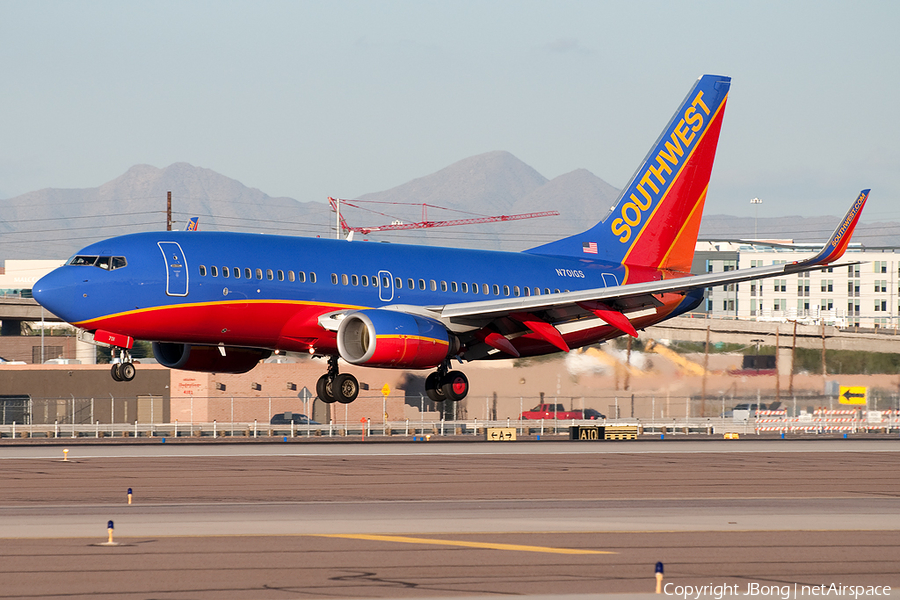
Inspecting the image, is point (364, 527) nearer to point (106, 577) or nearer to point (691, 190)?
point (106, 577)

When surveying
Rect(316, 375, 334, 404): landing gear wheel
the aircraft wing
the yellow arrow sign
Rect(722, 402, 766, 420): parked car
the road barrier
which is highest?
the aircraft wing

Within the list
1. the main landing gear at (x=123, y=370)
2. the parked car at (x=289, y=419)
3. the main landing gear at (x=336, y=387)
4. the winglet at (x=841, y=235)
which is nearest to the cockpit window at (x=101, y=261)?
the main landing gear at (x=123, y=370)

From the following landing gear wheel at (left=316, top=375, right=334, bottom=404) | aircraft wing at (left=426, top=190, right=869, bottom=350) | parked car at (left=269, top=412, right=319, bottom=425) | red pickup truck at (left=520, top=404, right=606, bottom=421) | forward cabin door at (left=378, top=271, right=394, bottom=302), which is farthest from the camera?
parked car at (left=269, top=412, right=319, bottom=425)

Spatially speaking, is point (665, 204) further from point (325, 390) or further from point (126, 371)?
point (126, 371)

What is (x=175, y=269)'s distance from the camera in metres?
38.6

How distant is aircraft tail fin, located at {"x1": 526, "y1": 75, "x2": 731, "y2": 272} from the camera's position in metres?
52.9

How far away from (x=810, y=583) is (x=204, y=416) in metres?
70.0

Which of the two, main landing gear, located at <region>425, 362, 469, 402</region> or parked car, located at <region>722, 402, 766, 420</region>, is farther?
parked car, located at <region>722, 402, 766, 420</region>

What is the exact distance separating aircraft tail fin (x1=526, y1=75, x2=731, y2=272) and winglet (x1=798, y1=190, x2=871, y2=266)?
12522 millimetres

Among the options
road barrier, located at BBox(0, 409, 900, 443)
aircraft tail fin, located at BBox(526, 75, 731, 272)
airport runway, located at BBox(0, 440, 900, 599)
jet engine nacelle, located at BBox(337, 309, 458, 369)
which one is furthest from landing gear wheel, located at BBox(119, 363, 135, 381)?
road barrier, located at BBox(0, 409, 900, 443)

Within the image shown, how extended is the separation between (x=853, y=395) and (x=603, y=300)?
114 ft

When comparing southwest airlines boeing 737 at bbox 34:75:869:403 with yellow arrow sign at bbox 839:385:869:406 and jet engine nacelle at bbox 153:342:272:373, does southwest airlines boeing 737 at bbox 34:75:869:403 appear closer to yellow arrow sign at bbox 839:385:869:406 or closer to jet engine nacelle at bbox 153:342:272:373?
jet engine nacelle at bbox 153:342:272:373

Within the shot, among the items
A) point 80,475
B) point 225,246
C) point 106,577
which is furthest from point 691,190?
point 106,577

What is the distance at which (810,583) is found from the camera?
1991 cm
